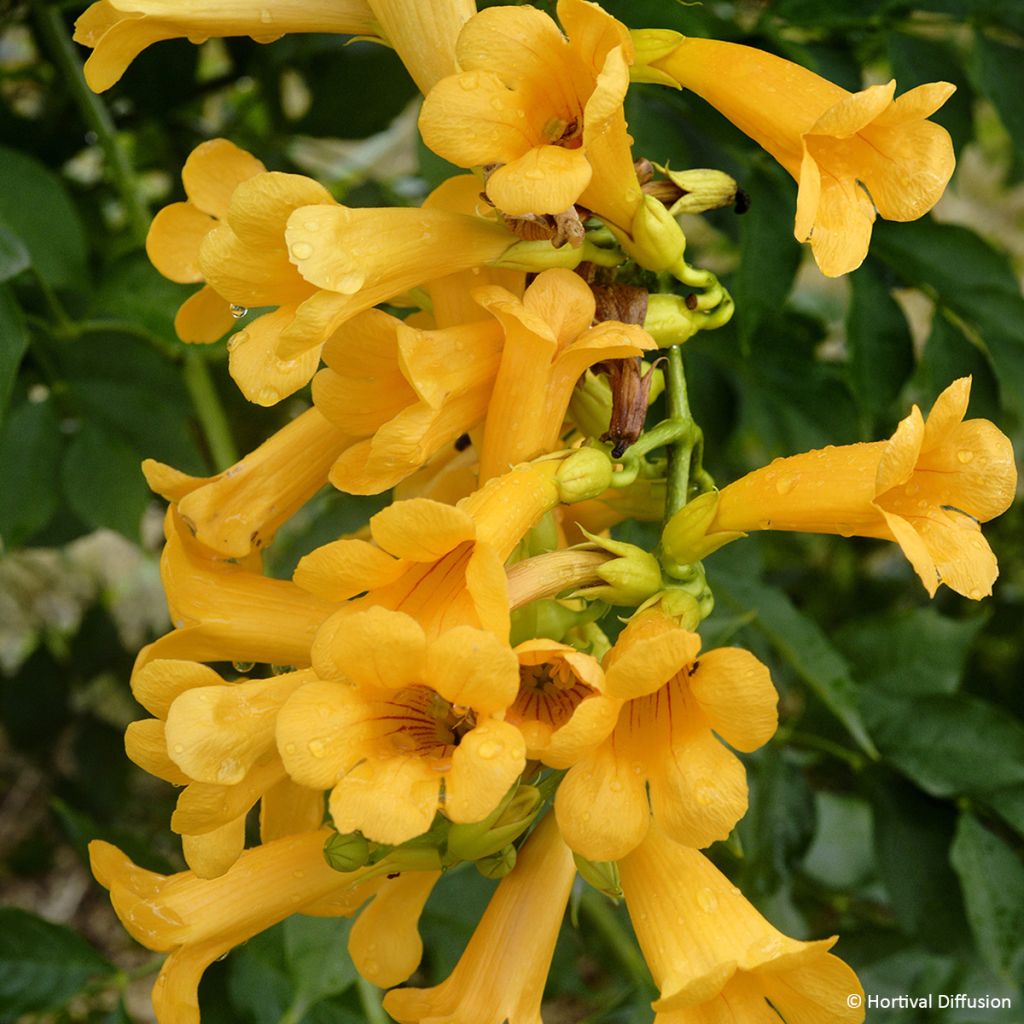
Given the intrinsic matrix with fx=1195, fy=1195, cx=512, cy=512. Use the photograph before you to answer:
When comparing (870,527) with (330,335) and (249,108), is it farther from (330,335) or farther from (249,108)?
(249,108)

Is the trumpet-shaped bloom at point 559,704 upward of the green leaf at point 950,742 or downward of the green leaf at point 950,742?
upward

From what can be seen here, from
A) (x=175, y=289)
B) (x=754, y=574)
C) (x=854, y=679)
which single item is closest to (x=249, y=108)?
(x=175, y=289)

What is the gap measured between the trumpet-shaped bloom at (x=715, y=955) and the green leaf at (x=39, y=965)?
116 centimetres

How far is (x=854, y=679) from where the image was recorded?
6.54ft

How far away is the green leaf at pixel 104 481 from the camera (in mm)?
1752

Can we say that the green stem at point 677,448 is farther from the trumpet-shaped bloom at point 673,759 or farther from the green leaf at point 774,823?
the green leaf at point 774,823

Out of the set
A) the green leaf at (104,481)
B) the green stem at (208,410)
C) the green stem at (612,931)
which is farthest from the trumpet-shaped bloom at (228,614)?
the green stem at (612,931)

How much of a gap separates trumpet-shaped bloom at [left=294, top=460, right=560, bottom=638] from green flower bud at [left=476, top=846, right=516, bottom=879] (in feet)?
0.99

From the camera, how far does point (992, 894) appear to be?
170 cm

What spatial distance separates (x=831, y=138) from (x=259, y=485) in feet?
2.15

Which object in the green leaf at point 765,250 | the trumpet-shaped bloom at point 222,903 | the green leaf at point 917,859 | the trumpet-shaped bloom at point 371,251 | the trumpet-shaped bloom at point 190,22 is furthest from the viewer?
the green leaf at point 917,859

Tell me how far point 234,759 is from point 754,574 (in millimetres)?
1093

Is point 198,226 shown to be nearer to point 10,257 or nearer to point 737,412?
point 10,257

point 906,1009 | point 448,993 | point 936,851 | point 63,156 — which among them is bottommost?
point 906,1009
